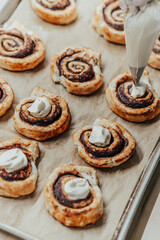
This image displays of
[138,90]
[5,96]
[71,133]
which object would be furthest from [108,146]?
[5,96]

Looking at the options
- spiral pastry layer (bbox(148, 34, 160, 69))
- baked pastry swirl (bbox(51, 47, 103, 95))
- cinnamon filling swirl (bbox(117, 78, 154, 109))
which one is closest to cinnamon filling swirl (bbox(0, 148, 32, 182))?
baked pastry swirl (bbox(51, 47, 103, 95))

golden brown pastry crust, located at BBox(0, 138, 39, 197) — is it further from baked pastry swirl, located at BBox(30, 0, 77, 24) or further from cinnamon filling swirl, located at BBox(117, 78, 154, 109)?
baked pastry swirl, located at BBox(30, 0, 77, 24)

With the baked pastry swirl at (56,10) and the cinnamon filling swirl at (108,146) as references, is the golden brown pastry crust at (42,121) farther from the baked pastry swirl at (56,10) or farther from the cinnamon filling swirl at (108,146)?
the baked pastry swirl at (56,10)

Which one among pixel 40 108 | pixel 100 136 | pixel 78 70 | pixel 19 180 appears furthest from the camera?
pixel 78 70

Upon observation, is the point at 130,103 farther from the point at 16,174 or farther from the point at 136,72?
the point at 16,174

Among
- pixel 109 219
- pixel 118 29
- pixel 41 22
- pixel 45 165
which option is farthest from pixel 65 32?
pixel 109 219

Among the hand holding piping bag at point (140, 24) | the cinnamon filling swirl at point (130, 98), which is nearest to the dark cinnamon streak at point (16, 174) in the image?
the cinnamon filling swirl at point (130, 98)

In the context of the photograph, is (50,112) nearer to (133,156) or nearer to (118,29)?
(133,156)
